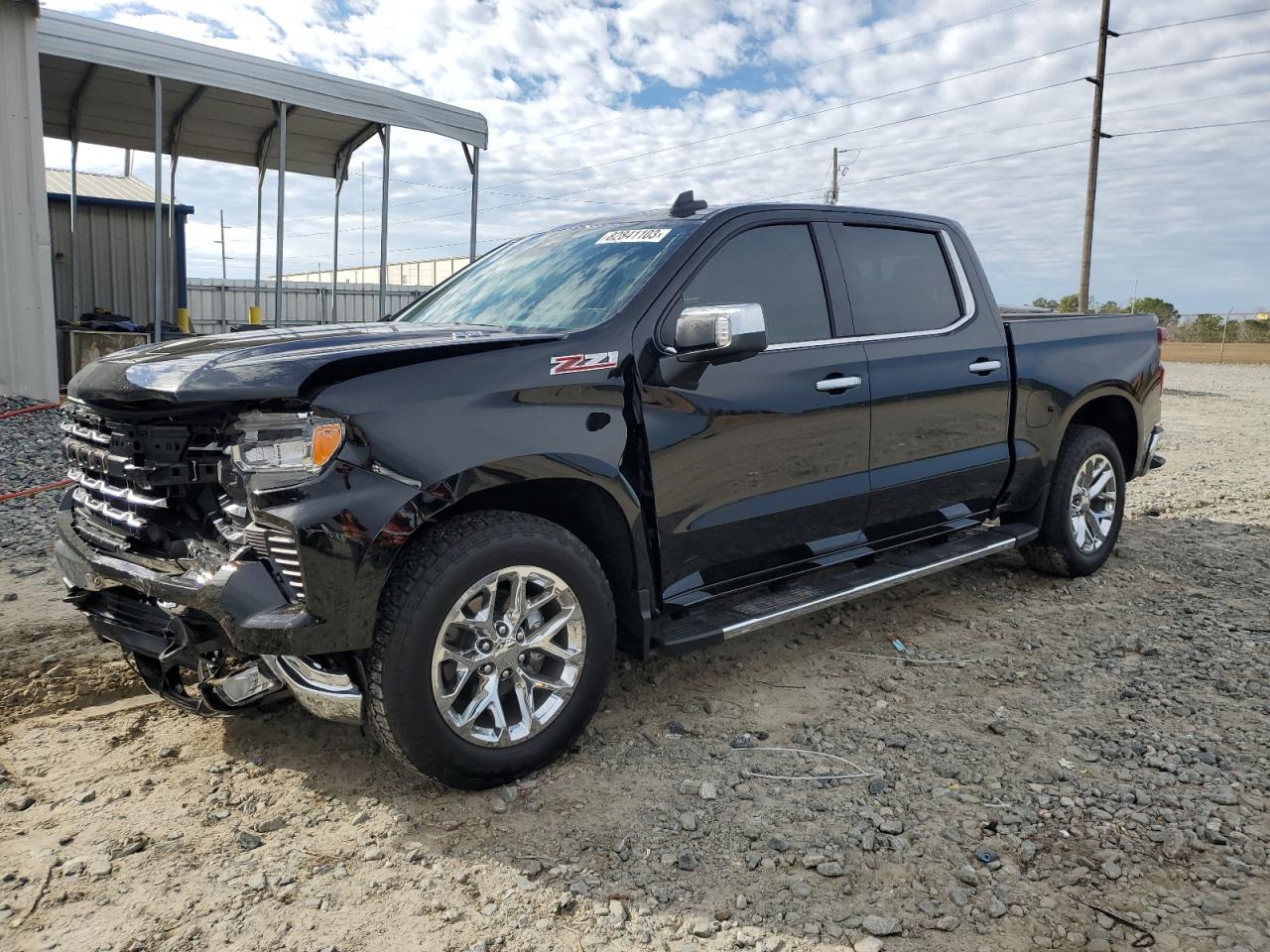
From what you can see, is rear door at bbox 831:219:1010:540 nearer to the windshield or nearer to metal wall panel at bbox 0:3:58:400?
the windshield

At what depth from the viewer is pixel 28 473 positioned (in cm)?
719

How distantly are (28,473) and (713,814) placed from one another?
21.7ft

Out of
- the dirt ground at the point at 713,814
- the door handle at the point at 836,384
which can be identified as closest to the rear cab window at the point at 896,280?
the door handle at the point at 836,384

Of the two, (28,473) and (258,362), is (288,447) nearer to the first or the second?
(258,362)

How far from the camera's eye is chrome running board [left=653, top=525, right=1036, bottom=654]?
3.36 meters

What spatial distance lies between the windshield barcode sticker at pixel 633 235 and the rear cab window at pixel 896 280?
89 cm

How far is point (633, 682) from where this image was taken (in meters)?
3.92

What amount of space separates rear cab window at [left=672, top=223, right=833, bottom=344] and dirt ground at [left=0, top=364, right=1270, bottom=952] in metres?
1.51

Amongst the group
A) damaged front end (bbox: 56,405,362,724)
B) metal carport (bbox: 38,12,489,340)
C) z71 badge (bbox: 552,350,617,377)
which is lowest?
damaged front end (bbox: 56,405,362,724)

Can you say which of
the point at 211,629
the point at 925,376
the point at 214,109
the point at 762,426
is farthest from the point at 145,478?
the point at 214,109

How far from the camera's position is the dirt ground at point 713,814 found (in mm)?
2385

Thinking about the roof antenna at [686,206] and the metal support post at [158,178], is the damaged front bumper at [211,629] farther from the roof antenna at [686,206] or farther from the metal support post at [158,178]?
the metal support post at [158,178]

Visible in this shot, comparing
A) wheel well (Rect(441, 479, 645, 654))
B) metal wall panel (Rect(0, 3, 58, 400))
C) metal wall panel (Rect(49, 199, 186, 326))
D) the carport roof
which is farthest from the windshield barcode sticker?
metal wall panel (Rect(49, 199, 186, 326))

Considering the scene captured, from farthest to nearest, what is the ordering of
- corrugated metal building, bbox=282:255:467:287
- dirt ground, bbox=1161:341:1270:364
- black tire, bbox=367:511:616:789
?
corrugated metal building, bbox=282:255:467:287, dirt ground, bbox=1161:341:1270:364, black tire, bbox=367:511:616:789
